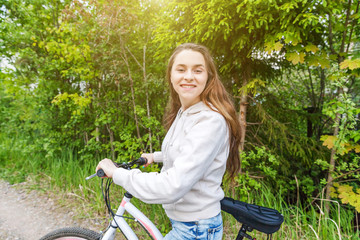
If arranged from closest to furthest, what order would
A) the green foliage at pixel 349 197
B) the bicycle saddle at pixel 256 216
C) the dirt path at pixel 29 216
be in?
the bicycle saddle at pixel 256 216 < the green foliage at pixel 349 197 < the dirt path at pixel 29 216

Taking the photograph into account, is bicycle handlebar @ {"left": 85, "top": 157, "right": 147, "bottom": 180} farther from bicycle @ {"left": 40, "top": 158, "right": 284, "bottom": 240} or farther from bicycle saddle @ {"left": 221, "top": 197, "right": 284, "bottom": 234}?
bicycle saddle @ {"left": 221, "top": 197, "right": 284, "bottom": 234}

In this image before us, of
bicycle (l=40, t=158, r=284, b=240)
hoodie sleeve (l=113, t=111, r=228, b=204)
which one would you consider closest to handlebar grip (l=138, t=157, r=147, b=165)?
bicycle (l=40, t=158, r=284, b=240)

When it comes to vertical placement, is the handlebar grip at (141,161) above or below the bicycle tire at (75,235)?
above

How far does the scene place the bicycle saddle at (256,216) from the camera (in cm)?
121

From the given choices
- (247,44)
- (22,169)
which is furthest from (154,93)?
(22,169)

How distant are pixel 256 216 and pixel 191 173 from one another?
1.75ft

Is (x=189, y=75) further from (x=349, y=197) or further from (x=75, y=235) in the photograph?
(x=349, y=197)

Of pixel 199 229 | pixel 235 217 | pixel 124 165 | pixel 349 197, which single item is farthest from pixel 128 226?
pixel 349 197

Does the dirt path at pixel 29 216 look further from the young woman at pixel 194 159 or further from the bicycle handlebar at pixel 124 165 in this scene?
the young woman at pixel 194 159

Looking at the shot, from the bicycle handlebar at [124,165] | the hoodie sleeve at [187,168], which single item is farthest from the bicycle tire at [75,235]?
the hoodie sleeve at [187,168]

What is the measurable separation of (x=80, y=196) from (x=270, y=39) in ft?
12.1

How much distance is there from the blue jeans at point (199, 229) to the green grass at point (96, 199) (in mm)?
1250

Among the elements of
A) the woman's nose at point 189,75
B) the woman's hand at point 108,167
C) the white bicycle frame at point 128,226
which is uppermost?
the woman's nose at point 189,75

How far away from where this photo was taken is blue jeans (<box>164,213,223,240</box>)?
126 centimetres
